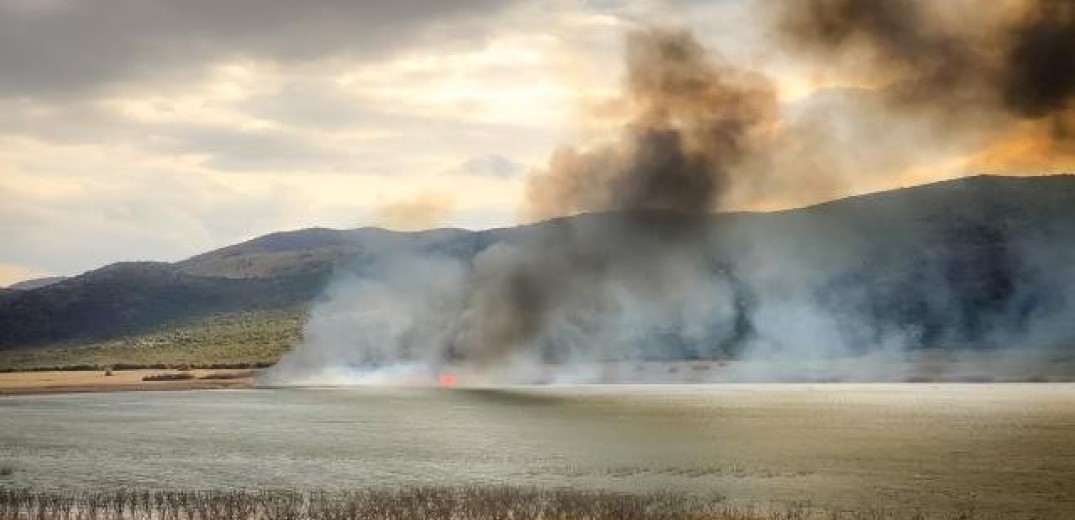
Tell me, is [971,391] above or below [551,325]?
below

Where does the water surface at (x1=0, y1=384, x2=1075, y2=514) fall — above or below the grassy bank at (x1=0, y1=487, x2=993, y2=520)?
below

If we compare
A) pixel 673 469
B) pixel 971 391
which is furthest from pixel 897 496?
pixel 971 391

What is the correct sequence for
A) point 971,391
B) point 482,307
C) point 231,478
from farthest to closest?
point 482,307, point 971,391, point 231,478

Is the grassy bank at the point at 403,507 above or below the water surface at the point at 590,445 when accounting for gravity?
above

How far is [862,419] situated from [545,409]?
121ft

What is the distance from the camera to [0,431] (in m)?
103

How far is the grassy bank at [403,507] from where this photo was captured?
50750 mm

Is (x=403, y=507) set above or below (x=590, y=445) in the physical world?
above

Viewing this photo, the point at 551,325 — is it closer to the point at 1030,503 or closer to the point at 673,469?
the point at 673,469

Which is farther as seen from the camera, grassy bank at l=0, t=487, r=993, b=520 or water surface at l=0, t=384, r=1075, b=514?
water surface at l=0, t=384, r=1075, b=514

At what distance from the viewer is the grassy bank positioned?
1998 inches

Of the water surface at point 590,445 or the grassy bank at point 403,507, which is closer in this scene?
the grassy bank at point 403,507

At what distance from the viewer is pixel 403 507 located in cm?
5297

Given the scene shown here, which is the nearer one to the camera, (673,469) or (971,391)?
(673,469)
